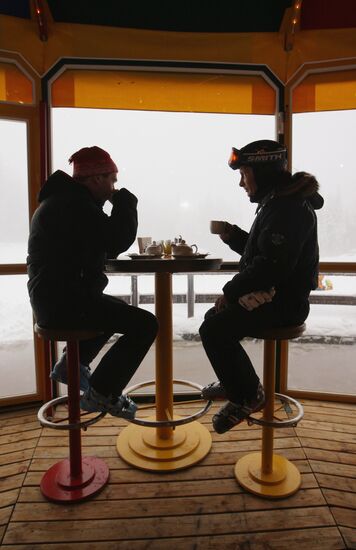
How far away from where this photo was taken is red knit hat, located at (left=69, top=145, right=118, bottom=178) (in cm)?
165

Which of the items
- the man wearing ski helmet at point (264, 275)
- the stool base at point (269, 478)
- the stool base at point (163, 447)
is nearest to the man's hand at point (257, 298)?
the man wearing ski helmet at point (264, 275)

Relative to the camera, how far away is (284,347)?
264 centimetres

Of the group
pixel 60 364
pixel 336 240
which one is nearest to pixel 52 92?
pixel 60 364

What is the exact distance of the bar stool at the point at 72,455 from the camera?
154 centimetres

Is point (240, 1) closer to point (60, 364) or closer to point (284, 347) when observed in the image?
point (284, 347)

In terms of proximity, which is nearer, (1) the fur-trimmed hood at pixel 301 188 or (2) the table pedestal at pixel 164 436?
(1) the fur-trimmed hood at pixel 301 188

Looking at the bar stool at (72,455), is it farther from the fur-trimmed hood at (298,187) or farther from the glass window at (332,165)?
the glass window at (332,165)

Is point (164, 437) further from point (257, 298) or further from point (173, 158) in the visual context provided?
point (173, 158)

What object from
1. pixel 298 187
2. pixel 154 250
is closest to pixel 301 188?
pixel 298 187

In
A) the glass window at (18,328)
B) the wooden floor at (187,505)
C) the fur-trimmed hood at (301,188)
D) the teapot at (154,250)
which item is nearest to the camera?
the wooden floor at (187,505)

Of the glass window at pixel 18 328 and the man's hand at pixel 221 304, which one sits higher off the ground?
the man's hand at pixel 221 304

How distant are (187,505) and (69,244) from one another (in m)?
1.26

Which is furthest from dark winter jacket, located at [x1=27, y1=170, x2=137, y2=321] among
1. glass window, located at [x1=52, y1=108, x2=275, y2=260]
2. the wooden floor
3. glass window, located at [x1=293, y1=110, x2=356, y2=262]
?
Result: glass window, located at [x1=293, y1=110, x2=356, y2=262]

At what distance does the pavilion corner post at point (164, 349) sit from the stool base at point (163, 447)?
6 centimetres
